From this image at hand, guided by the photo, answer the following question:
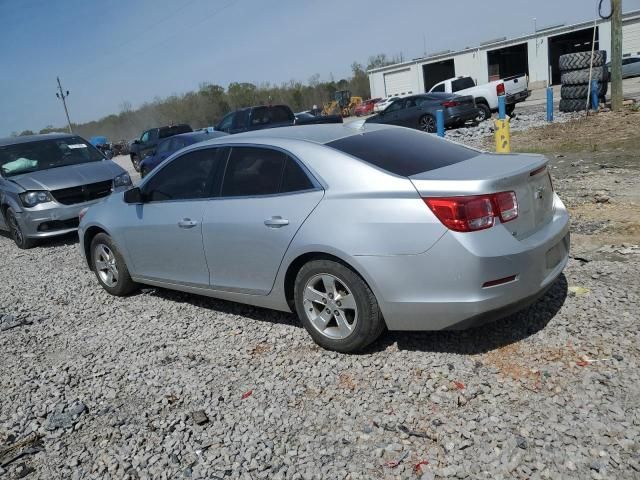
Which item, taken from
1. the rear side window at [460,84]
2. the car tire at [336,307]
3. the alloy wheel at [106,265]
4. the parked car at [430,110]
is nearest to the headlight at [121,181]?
the alloy wheel at [106,265]

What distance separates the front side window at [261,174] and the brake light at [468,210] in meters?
0.99

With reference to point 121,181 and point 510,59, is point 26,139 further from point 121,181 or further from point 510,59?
point 510,59

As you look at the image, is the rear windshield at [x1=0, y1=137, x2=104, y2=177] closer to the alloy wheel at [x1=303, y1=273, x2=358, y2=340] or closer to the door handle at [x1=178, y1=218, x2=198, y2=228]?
the door handle at [x1=178, y1=218, x2=198, y2=228]

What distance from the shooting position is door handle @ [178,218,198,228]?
4.47 m

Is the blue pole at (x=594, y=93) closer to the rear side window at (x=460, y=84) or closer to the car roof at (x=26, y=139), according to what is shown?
the rear side window at (x=460, y=84)

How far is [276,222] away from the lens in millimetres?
3836

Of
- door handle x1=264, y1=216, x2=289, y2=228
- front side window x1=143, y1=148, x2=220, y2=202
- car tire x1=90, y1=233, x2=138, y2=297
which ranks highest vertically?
front side window x1=143, y1=148, x2=220, y2=202

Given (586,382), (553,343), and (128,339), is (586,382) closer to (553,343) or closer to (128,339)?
(553,343)

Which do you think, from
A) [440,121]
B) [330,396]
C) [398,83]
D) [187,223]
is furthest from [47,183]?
[398,83]

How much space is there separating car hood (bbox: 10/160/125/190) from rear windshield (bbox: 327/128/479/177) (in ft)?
20.2

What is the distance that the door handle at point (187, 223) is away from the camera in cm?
447

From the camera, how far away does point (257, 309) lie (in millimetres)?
4898

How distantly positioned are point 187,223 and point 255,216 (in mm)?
833

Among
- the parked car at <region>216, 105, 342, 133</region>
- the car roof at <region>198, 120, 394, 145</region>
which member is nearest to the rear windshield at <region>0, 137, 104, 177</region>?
the car roof at <region>198, 120, 394, 145</region>
